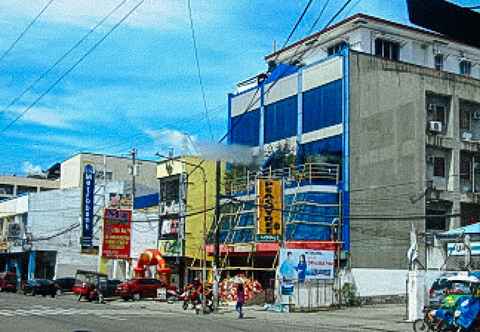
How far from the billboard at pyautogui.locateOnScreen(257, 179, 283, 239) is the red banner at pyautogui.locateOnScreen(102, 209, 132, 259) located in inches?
715

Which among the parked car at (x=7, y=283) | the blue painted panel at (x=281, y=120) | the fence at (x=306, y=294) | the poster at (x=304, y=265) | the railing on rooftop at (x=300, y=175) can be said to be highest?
the blue painted panel at (x=281, y=120)

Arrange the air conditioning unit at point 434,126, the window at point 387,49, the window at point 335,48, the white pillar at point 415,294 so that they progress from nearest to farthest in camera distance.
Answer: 1. the white pillar at point 415,294
2. the air conditioning unit at point 434,126
3. the window at point 387,49
4. the window at point 335,48

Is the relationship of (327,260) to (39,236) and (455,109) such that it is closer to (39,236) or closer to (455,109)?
(455,109)

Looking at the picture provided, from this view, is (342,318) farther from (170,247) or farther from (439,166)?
(170,247)

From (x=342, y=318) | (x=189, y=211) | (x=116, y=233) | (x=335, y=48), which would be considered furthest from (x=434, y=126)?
(x=116, y=233)

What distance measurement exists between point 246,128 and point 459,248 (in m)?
22.7

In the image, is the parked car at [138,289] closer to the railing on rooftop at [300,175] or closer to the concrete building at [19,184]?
the railing on rooftop at [300,175]

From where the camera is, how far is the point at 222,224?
48000 mm

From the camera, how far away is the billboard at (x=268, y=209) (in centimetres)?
3955

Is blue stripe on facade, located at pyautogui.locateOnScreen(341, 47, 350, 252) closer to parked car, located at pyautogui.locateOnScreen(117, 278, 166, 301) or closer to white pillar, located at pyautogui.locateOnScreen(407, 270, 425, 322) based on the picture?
white pillar, located at pyautogui.locateOnScreen(407, 270, 425, 322)

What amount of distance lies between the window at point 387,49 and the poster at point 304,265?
17.3 m

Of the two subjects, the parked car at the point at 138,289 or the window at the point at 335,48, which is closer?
the parked car at the point at 138,289

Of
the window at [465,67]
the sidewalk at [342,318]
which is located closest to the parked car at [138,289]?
the sidewalk at [342,318]

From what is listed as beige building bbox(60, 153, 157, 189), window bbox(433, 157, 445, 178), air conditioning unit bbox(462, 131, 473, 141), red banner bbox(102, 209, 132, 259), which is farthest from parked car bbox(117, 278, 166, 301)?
beige building bbox(60, 153, 157, 189)
